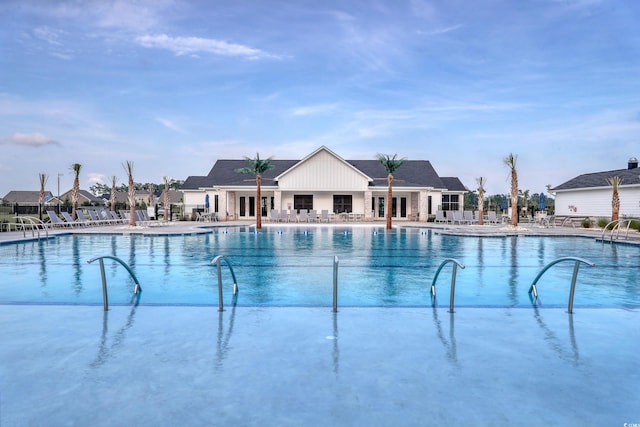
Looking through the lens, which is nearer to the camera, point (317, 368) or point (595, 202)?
point (317, 368)

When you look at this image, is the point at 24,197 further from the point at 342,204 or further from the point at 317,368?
the point at 317,368

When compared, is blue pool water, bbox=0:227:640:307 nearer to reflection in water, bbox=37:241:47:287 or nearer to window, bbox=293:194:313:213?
reflection in water, bbox=37:241:47:287

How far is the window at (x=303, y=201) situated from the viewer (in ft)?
131

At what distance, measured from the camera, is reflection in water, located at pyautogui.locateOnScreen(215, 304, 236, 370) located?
181 inches

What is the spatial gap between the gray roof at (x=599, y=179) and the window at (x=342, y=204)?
17.3m

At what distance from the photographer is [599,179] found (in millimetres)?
33656

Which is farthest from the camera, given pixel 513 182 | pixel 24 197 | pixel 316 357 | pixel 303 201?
pixel 24 197

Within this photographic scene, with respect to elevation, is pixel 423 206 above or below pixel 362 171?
below

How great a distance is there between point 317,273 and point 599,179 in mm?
31383

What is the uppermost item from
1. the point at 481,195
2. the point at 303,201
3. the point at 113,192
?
the point at 113,192

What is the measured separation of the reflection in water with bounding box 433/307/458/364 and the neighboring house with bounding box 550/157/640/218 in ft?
94.8

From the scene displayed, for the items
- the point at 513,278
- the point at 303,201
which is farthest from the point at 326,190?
the point at 513,278

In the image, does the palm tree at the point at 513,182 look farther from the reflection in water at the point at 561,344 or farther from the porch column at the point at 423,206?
the reflection in water at the point at 561,344

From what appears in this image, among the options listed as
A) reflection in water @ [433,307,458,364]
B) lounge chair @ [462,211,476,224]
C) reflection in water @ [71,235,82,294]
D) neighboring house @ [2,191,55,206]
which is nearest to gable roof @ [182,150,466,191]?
lounge chair @ [462,211,476,224]
